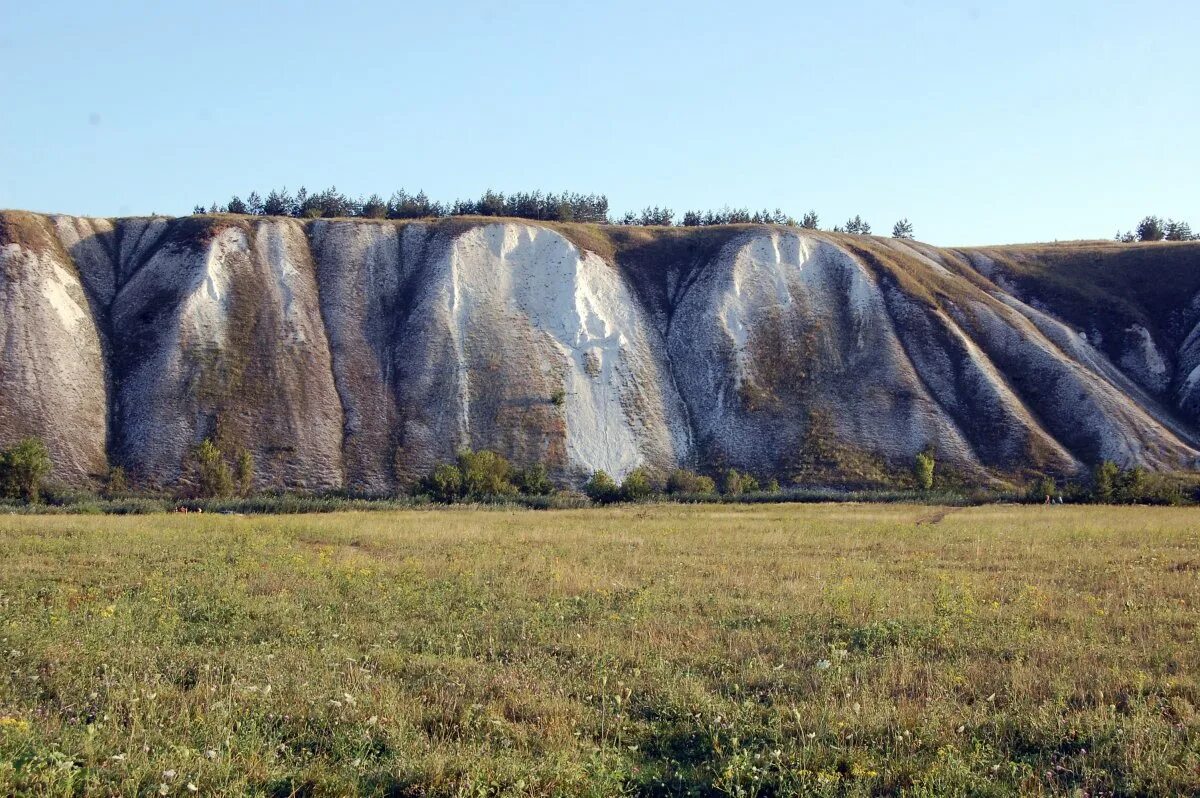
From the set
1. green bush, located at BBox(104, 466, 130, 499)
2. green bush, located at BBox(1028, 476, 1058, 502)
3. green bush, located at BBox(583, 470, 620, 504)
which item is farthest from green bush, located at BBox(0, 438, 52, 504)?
green bush, located at BBox(1028, 476, 1058, 502)

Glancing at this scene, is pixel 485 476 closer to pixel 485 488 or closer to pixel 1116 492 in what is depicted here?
pixel 485 488

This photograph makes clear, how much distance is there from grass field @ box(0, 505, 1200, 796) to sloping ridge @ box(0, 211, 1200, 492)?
4109cm

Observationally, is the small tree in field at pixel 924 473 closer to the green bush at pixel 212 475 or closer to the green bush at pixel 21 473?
the green bush at pixel 212 475

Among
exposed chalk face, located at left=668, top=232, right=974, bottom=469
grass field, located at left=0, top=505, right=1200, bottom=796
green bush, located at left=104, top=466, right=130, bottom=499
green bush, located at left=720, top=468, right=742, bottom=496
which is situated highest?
exposed chalk face, located at left=668, top=232, right=974, bottom=469

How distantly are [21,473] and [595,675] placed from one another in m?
46.1

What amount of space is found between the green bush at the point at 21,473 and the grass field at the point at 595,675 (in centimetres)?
3137

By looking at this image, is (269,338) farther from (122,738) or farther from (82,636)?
(122,738)

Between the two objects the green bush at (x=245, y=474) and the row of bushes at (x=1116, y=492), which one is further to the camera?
the green bush at (x=245, y=474)

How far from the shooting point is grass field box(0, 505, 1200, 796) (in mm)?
7160

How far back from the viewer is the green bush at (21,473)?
4634 cm

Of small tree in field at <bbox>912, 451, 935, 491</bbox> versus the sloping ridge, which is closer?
small tree in field at <bbox>912, 451, 935, 491</bbox>

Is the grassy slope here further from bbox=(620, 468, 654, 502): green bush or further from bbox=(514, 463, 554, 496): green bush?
bbox=(514, 463, 554, 496): green bush

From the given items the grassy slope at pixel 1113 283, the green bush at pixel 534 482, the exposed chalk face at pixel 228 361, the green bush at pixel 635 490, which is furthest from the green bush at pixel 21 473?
the grassy slope at pixel 1113 283

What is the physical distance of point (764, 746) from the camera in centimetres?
778
